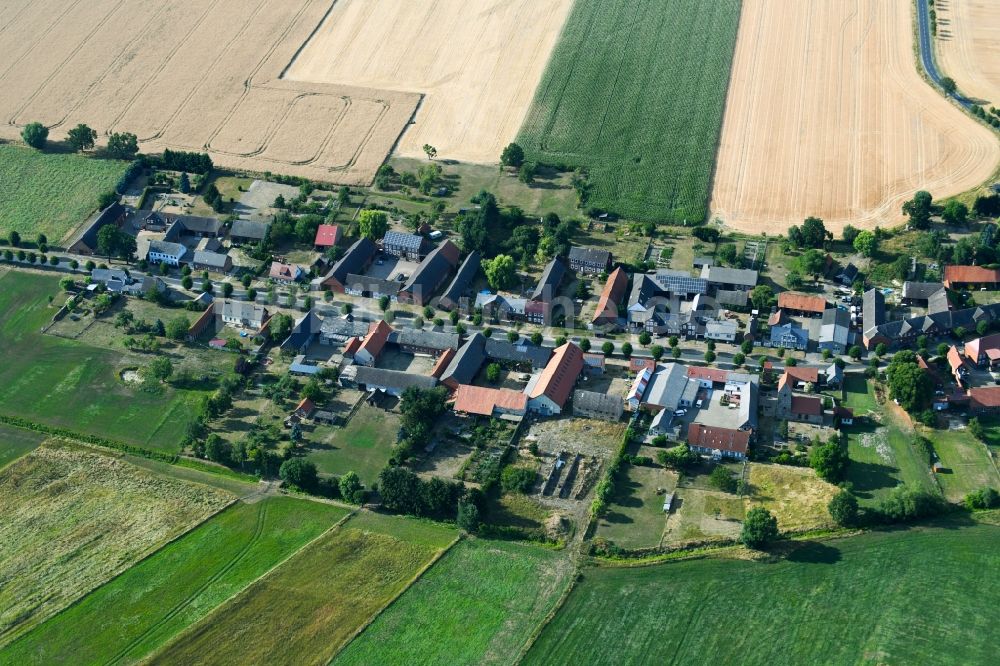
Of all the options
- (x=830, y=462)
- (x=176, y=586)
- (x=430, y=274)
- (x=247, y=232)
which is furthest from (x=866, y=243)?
(x=176, y=586)

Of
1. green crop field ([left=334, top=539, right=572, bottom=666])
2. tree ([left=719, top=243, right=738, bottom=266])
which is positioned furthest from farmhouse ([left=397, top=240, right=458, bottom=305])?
→ green crop field ([left=334, top=539, right=572, bottom=666])

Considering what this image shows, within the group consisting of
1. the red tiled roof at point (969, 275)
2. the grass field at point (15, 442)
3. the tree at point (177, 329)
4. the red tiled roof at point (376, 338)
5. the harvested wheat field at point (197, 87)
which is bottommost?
the grass field at point (15, 442)

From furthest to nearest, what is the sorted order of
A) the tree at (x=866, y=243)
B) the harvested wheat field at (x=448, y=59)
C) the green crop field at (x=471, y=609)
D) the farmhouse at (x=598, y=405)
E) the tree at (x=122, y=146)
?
the harvested wheat field at (x=448, y=59) → the tree at (x=122, y=146) → the tree at (x=866, y=243) → the farmhouse at (x=598, y=405) → the green crop field at (x=471, y=609)

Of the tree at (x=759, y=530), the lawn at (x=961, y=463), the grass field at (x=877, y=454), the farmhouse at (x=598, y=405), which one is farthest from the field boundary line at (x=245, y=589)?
the lawn at (x=961, y=463)

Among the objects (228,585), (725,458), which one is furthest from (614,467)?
(228,585)

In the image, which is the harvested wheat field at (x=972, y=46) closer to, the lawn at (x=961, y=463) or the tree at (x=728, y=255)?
the tree at (x=728, y=255)

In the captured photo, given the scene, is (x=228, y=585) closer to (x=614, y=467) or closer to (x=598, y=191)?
(x=614, y=467)

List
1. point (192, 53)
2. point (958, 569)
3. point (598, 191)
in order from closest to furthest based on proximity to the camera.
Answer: point (958, 569) → point (598, 191) → point (192, 53)
